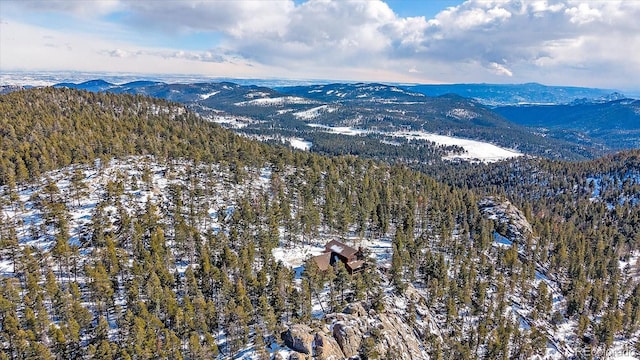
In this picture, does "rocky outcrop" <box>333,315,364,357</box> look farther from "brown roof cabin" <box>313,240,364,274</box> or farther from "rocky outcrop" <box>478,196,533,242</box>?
"rocky outcrop" <box>478,196,533,242</box>

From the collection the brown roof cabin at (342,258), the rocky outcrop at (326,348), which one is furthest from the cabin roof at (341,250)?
the rocky outcrop at (326,348)

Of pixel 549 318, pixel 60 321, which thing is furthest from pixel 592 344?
pixel 60 321

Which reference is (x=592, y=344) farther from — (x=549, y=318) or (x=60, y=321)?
(x=60, y=321)

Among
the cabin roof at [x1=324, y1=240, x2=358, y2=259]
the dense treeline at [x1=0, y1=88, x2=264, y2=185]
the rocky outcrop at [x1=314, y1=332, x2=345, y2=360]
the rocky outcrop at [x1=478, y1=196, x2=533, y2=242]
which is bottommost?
the rocky outcrop at [x1=478, y1=196, x2=533, y2=242]

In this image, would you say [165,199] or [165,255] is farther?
[165,199]

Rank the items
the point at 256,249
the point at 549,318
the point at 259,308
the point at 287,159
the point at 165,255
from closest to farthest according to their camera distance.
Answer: the point at 259,308 → the point at 165,255 → the point at 256,249 → the point at 549,318 → the point at 287,159

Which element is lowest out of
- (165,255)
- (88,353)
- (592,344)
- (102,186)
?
(592,344)

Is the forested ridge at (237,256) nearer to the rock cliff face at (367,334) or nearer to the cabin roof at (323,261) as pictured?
the rock cliff face at (367,334)

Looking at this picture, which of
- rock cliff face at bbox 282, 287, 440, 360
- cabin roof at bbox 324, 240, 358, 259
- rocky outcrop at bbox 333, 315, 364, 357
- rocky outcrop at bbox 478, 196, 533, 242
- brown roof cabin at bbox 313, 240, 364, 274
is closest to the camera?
rock cliff face at bbox 282, 287, 440, 360

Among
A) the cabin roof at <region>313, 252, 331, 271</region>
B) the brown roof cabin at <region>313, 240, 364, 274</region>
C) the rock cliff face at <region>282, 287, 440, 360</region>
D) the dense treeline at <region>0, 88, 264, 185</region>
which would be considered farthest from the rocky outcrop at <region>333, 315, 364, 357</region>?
the dense treeline at <region>0, 88, 264, 185</region>

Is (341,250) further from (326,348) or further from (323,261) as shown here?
(326,348)
